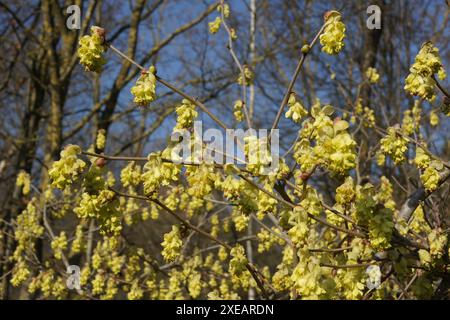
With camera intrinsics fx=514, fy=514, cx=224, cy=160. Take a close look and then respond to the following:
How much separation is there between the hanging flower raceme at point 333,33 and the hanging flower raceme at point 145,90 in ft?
2.43

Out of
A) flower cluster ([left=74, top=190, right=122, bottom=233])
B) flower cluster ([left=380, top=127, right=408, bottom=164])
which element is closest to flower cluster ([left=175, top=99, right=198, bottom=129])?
flower cluster ([left=74, top=190, right=122, bottom=233])

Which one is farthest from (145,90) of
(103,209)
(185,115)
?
(103,209)

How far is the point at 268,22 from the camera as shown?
13.5 meters

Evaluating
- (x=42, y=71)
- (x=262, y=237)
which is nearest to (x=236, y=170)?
(x=262, y=237)

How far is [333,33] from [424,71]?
44 centimetres

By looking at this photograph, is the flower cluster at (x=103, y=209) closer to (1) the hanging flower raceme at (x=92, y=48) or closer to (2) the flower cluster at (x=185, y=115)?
(2) the flower cluster at (x=185, y=115)

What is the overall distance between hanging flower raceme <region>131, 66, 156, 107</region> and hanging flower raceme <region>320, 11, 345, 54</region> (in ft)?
2.43

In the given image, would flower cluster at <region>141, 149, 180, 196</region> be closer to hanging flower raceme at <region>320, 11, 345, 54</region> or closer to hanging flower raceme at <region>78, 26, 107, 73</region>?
hanging flower raceme at <region>78, 26, 107, 73</region>

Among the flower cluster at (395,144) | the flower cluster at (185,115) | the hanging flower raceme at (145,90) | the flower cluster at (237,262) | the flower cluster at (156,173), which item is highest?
the hanging flower raceme at (145,90)

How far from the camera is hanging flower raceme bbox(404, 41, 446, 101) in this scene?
2188 mm

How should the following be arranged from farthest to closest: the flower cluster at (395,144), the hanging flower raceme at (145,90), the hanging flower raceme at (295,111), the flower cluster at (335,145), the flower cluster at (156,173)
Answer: the hanging flower raceme at (295,111) < the flower cluster at (395,144) < the hanging flower raceme at (145,90) < the flower cluster at (156,173) < the flower cluster at (335,145)

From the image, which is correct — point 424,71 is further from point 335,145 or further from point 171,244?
point 171,244

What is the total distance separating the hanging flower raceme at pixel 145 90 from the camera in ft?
6.89

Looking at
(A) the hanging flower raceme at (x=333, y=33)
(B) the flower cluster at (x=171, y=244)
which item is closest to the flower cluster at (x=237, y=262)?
(B) the flower cluster at (x=171, y=244)
